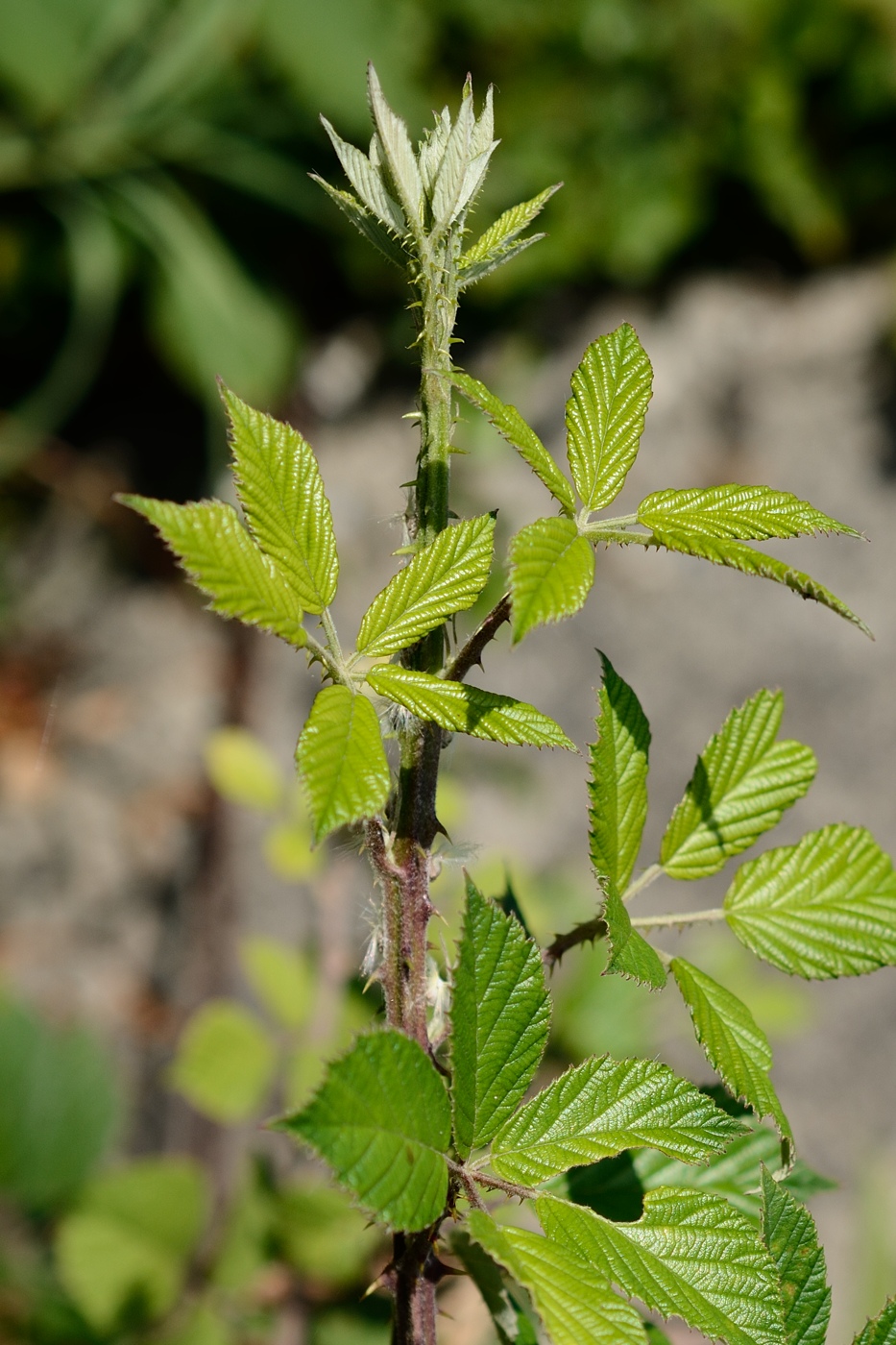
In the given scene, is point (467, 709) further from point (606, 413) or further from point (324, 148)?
point (324, 148)

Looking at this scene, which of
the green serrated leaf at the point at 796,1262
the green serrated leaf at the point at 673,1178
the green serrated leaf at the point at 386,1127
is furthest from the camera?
the green serrated leaf at the point at 673,1178

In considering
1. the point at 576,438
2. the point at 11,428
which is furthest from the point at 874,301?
the point at 576,438

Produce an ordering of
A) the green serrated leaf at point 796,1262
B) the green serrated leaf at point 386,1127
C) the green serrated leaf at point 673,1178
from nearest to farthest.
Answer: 1. the green serrated leaf at point 386,1127
2. the green serrated leaf at point 796,1262
3. the green serrated leaf at point 673,1178

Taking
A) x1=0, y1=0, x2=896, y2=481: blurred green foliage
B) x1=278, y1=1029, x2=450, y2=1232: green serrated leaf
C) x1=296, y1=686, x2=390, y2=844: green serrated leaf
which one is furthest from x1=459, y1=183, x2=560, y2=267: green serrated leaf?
x1=0, y1=0, x2=896, y2=481: blurred green foliage

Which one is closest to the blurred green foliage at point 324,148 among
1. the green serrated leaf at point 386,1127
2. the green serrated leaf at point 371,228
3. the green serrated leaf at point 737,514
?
the green serrated leaf at point 371,228

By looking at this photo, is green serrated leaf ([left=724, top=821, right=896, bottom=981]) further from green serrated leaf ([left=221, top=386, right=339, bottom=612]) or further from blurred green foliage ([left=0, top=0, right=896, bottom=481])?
blurred green foliage ([left=0, top=0, right=896, bottom=481])

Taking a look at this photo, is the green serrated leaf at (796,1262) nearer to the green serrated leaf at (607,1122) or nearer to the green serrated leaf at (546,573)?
the green serrated leaf at (607,1122)
